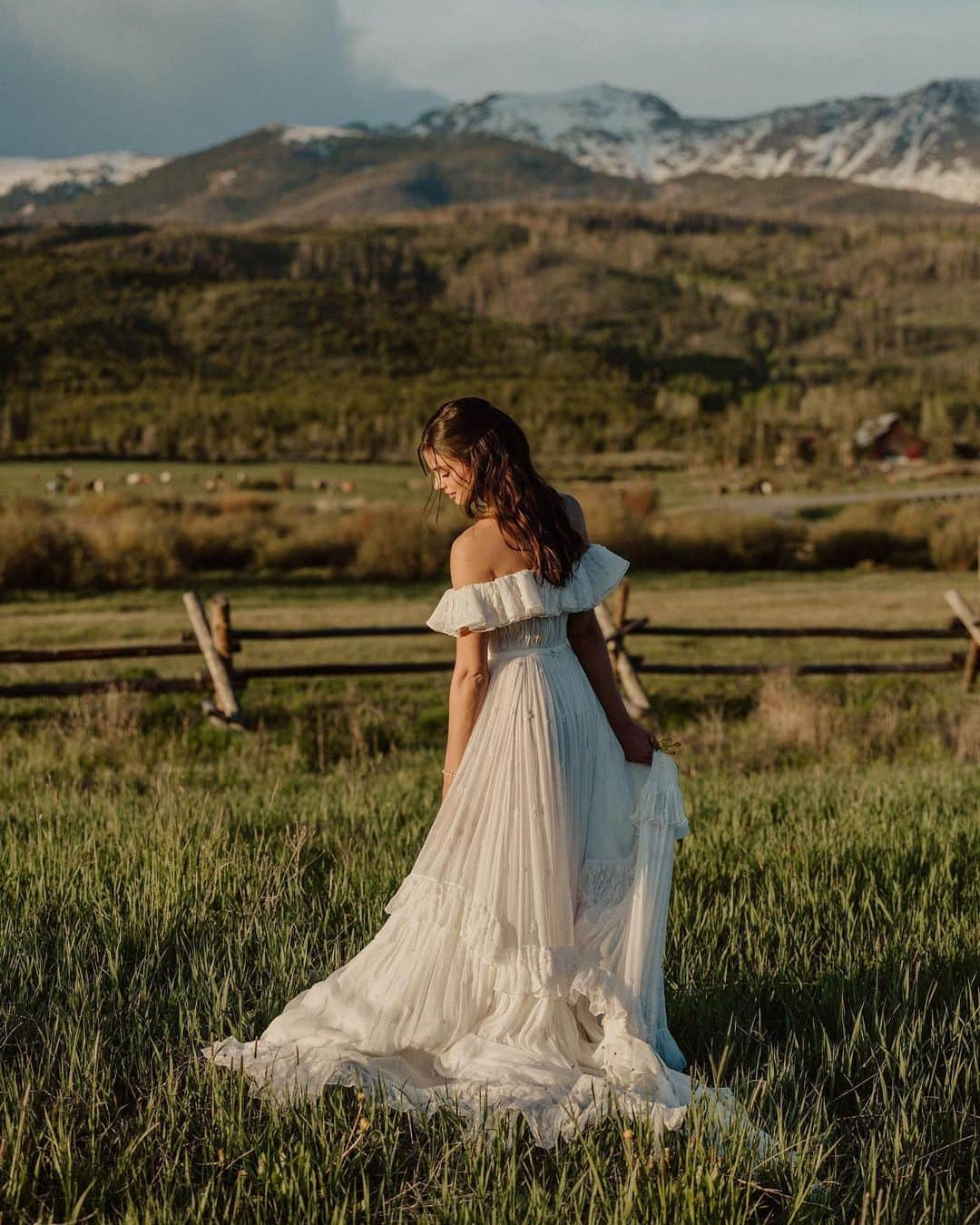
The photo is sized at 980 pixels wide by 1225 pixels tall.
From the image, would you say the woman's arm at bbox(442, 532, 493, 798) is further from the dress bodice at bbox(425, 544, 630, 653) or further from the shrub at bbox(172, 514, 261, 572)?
the shrub at bbox(172, 514, 261, 572)

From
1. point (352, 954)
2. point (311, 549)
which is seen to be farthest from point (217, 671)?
point (311, 549)

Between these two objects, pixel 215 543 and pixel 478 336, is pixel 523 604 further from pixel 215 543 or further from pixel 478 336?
pixel 478 336

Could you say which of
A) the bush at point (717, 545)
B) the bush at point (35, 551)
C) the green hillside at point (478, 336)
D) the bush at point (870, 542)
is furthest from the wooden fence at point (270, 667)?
the green hillside at point (478, 336)

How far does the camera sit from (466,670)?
11.5 ft

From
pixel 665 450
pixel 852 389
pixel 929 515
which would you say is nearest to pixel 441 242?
pixel 852 389

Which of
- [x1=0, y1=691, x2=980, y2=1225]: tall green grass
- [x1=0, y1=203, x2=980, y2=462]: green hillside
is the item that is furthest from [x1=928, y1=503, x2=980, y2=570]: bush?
[x1=0, y1=203, x2=980, y2=462]: green hillside

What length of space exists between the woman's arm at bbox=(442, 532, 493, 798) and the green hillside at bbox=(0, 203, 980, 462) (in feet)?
215

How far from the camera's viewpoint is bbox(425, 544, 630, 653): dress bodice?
3434mm

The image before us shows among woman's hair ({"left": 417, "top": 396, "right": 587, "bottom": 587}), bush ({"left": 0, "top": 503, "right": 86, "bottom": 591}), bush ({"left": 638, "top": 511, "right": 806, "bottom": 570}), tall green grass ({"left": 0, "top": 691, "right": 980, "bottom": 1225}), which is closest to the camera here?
tall green grass ({"left": 0, "top": 691, "right": 980, "bottom": 1225})

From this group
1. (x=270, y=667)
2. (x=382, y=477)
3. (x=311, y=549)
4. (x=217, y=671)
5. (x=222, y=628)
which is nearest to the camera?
(x=217, y=671)

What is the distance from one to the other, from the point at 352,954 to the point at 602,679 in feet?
4.55

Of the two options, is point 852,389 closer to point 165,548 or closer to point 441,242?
point 441,242

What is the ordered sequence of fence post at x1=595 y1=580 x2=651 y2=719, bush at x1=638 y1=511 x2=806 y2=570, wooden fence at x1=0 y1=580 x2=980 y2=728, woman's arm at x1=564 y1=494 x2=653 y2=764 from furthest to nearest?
bush at x1=638 y1=511 x2=806 y2=570 → fence post at x1=595 y1=580 x2=651 y2=719 → wooden fence at x1=0 y1=580 x2=980 y2=728 → woman's arm at x1=564 y1=494 x2=653 y2=764

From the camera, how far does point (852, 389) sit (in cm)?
11362
